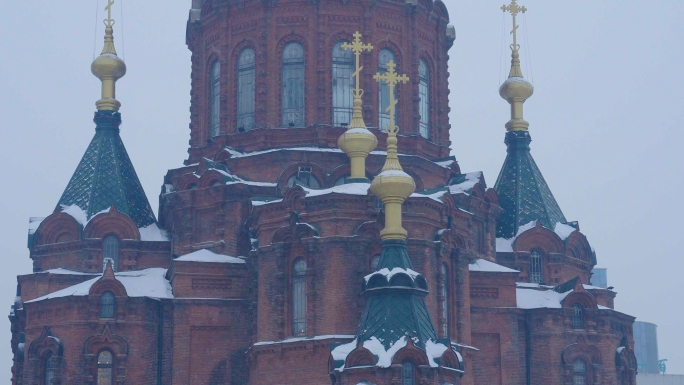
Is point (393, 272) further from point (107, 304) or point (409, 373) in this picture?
point (107, 304)

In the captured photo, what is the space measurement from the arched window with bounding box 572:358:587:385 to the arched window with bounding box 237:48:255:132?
9.88m

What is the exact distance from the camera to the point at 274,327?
39250 millimetres

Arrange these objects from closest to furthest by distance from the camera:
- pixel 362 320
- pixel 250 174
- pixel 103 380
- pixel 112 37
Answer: pixel 362 320
pixel 103 380
pixel 250 174
pixel 112 37

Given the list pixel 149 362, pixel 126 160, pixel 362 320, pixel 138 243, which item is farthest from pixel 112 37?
pixel 362 320

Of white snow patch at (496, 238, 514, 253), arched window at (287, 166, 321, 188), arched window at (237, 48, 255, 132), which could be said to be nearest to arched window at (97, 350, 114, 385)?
arched window at (287, 166, 321, 188)

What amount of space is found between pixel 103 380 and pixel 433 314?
7703mm

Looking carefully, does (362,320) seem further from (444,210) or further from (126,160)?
(126,160)

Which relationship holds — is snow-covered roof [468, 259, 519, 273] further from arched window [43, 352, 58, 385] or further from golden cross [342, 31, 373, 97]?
arched window [43, 352, 58, 385]

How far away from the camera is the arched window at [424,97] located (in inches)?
1768

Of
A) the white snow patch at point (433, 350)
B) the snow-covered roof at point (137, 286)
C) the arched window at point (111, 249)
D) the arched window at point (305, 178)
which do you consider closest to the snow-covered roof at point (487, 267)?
the arched window at point (305, 178)

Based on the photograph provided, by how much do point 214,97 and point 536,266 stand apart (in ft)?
30.7

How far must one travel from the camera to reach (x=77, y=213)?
4353 centimetres

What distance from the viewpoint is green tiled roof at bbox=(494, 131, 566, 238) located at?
46031mm

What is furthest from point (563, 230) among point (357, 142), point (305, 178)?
point (357, 142)
